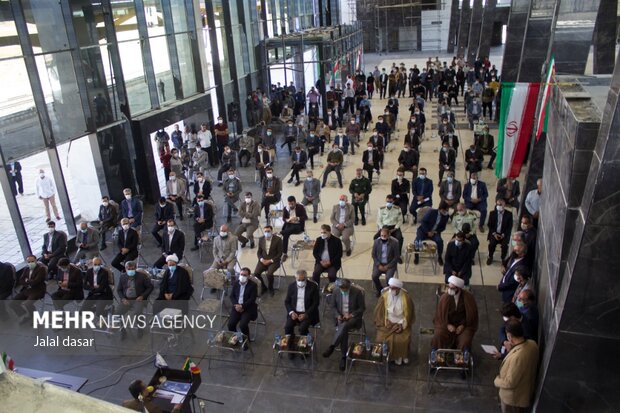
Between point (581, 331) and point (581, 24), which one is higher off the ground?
point (581, 24)

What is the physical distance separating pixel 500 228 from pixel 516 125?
2.11 metres

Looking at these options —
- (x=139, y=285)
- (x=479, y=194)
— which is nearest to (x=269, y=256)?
(x=139, y=285)

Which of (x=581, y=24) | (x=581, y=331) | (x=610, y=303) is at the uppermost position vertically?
(x=581, y=24)

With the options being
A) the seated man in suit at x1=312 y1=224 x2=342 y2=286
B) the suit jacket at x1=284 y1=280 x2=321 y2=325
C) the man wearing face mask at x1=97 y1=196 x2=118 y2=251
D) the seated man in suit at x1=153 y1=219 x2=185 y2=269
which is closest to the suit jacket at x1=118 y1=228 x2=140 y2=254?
the seated man in suit at x1=153 y1=219 x2=185 y2=269

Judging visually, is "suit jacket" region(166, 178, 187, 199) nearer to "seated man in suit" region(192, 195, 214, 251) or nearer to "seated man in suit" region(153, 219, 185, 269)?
"seated man in suit" region(192, 195, 214, 251)

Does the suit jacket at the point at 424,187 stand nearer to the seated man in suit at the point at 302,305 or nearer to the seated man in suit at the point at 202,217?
the seated man in suit at the point at 202,217

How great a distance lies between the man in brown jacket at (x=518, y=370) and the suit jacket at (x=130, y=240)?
26.3 ft

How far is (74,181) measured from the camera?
596 inches

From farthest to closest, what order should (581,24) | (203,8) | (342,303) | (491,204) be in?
(203,8)
(491,204)
(581,24)
(342,303)

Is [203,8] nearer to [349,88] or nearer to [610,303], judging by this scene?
[349,88]

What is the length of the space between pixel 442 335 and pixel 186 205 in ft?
31.2

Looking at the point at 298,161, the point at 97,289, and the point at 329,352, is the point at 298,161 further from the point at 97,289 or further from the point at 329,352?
the point at 329,352

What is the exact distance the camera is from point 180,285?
30.8 feet

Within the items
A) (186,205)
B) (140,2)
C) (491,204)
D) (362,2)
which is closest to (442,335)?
(491,204)
